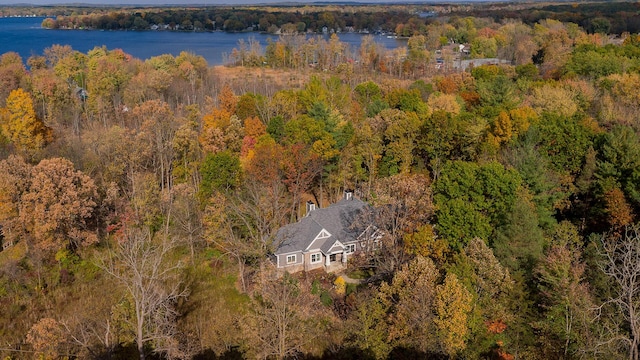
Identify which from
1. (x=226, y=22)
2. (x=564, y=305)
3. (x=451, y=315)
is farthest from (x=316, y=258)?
(x=226, y=22)

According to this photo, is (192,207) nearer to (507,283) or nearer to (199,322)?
(199,322)

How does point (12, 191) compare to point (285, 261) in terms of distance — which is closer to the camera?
point (12, 191)

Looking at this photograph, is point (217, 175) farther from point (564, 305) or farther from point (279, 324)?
point (564, 305)

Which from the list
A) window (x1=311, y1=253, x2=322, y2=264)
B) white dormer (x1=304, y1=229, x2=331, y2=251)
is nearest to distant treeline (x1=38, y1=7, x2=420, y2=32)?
white dormer (x1=304, y1=229, x2=331, y2=251)

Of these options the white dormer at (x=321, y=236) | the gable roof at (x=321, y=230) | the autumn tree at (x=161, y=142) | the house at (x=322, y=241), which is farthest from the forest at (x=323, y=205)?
the white dormer at (x=321, y=236)

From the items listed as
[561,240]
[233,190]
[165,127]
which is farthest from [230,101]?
[561,240]

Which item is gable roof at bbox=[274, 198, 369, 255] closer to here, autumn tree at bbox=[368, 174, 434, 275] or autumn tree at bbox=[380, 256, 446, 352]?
autumn tree at bbox=[368, 174, 434, 275]

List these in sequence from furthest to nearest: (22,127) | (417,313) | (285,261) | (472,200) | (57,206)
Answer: (22,127) < (285,261) < (57,206) < (472,200) < (417,313)
